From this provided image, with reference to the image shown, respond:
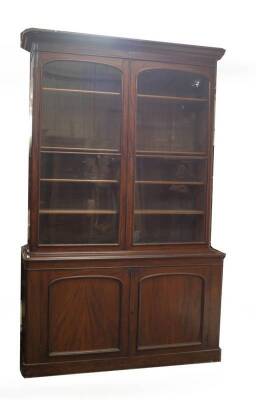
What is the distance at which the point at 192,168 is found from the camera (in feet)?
10.7

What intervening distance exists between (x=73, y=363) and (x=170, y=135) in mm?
1729

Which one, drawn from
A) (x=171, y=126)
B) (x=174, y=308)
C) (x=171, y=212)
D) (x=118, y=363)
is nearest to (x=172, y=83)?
(x=171, y=126)

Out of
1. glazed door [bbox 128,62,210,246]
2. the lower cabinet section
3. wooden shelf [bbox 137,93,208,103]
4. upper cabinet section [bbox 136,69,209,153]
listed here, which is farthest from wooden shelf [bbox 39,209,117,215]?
wooden shelf [bbox 137,93,208,103]

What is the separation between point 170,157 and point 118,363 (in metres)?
1.48

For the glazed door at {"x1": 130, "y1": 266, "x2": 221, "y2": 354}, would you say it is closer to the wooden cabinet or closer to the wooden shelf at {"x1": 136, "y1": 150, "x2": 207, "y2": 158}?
the wooden cabinet

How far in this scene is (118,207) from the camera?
307 cm

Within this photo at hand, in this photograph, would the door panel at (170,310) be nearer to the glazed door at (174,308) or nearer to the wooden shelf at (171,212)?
the glazed door at (174,308)

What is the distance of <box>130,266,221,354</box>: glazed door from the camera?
10.1 ft

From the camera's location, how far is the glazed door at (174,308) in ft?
10.1

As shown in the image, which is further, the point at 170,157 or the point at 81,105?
the point at 170,157

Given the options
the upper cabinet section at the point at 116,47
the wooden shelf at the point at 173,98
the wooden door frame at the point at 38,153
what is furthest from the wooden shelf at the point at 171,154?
the upper cabinet section at the point at 116,47

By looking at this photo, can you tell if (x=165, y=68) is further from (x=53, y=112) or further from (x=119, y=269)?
(x=119, y=269)

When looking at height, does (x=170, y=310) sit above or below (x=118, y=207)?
below

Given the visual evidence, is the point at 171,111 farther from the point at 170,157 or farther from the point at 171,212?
the point at 171,212
